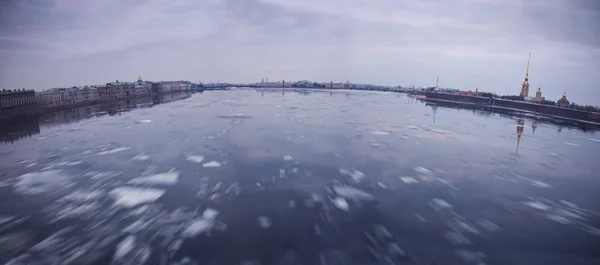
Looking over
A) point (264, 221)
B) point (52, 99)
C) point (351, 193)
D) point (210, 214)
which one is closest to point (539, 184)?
point (351, 193)

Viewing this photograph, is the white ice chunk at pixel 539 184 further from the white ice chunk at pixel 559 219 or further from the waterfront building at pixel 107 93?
the waterfront building at pixel 107 93

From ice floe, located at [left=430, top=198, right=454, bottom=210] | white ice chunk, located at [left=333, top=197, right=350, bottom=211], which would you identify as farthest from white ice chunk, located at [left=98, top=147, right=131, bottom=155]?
ice floe, located at [left=430, top=198, right=454, bottom=210]

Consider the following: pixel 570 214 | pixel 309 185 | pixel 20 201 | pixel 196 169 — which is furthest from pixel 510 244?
pixel 20 201

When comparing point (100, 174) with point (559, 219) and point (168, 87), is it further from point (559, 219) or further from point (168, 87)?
point (168, 87)

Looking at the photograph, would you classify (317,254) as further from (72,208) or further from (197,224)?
(72,208)

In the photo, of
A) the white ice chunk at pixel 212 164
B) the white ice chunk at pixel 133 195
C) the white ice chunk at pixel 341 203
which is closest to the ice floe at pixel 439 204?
the white ice chunk at pixel 341 203

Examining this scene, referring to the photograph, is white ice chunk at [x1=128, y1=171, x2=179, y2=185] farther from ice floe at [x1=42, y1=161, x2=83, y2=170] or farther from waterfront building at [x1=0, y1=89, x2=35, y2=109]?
waterfront building at [x1=0, y1=89, x2=35, y2=109]
